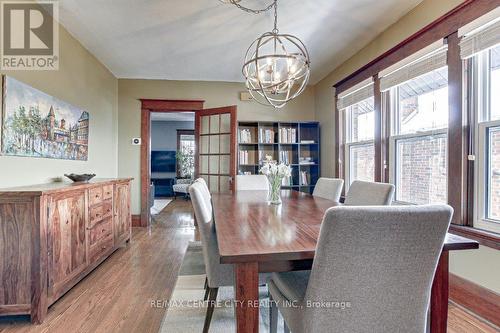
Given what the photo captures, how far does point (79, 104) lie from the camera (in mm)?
3266

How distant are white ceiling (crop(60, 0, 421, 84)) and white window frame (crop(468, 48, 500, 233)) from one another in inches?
36.7

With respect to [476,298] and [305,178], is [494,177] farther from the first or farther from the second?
[305,178]

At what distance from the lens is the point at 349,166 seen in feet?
12.7

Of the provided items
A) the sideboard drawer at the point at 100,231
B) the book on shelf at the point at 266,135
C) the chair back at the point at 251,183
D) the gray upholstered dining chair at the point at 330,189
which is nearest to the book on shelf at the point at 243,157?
the book on shelf at the point at 266,135

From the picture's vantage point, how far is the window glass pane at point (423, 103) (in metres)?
2.35

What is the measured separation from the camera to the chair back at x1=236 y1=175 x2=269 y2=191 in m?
3.36

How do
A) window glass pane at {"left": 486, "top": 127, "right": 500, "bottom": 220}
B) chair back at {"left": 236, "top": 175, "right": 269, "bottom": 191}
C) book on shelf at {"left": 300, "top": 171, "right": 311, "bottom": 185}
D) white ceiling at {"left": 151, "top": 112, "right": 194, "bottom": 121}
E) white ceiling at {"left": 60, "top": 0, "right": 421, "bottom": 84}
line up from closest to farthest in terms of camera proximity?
window glass pane at {"left": 486, "top": 127, "right": 500, "bottom": 220}, white ceiling at {"left": 60, "top": 0, "right": 421, "bottom": 84}, chair back at {"left": 236, "top": 175, "right": 269, "bottom": 191}, book on shelf at {"left": 300, "top": 171, "right": 311, "bottom": 185}, white ceiling at {"left": 151, "top": 112, "right": 194, "bottom": 121}

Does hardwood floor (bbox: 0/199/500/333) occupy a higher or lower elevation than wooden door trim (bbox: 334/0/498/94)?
lower

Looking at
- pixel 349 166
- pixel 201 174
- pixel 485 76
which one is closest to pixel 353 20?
pixel 485 76

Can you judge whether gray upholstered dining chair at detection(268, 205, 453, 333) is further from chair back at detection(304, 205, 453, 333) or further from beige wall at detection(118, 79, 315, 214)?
beige wall at detection(118, 79, 315, 214)

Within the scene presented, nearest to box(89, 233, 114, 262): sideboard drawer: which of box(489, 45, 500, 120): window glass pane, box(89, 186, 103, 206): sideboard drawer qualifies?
box(89, 186, 103, 206): sideboard drawer

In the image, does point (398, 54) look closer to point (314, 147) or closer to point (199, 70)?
point (314, 147)

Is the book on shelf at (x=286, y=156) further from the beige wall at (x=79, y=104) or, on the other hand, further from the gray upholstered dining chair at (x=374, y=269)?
the gray upholstered dining chair at (x=374, y=269)

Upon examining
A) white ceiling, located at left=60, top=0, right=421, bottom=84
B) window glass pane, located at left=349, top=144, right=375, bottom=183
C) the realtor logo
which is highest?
white ceiling, located at left=60, top=0, right=421, bottom=84
